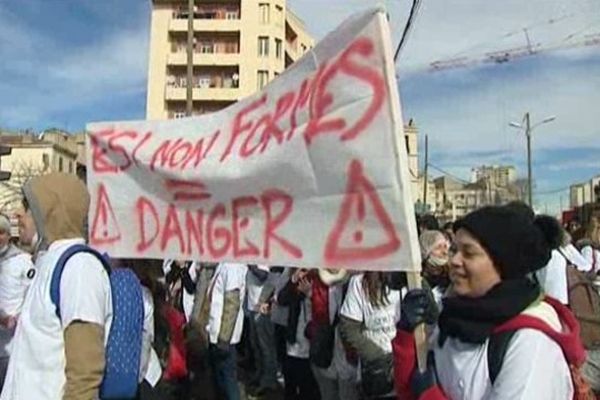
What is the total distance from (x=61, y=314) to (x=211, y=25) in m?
57.1

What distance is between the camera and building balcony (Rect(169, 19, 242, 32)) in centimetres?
5828

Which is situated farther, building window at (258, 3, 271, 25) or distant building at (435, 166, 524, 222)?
→ distant building at (435, 166, 524, 222)

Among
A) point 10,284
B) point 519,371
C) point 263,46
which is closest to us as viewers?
point 519,371

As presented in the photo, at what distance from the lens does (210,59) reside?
5778cm

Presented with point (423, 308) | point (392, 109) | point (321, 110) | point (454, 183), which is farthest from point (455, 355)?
point (454, 183)

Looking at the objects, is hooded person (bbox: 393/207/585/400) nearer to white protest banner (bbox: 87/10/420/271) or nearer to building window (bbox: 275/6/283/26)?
white protest banner (bbox: 87/10/420/271)

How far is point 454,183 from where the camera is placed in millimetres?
105000

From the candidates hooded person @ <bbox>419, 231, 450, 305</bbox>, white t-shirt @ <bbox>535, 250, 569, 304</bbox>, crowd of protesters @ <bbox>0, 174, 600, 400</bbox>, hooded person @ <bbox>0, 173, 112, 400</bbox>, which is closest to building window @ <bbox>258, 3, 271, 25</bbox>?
crowd of protesters @ <bbox>0, 174, 600, 400</bbox>

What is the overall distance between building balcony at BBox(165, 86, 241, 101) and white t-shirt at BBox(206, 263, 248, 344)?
5023 cm

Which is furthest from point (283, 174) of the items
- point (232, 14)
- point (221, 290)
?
point (232, 14)

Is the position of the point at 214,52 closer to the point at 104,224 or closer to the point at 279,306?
the point at 279,306

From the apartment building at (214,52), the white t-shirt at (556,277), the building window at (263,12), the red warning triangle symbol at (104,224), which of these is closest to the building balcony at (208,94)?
the apartment building at (214,52)

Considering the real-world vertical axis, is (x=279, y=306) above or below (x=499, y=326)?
below

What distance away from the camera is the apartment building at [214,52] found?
57562 millimetres
